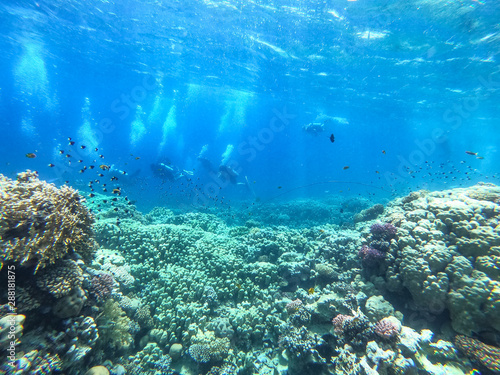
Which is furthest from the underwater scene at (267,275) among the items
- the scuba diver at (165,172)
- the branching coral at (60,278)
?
the scuba diver at (165,172)

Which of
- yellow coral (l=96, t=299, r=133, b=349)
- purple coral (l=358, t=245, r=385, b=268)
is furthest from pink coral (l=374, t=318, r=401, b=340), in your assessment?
yellow coral (l=96, t=299, r=133, b=349)

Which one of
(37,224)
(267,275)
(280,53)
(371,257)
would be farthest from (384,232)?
(280,53)

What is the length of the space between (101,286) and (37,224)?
1.78m

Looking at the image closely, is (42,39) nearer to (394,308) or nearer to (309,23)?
(309,23)

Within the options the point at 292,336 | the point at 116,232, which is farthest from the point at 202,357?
the point at 116,232

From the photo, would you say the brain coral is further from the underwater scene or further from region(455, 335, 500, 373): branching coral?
region(455, 335, 500, 373): branching coral

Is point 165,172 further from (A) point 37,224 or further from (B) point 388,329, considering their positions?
(B) point 388,329

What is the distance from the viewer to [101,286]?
177 inches

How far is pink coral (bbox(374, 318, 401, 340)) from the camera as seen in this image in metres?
4.14

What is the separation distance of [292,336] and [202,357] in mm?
2087

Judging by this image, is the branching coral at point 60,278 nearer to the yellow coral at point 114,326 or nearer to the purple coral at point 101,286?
the purple coral at point 101,286

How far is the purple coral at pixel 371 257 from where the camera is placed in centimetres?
621

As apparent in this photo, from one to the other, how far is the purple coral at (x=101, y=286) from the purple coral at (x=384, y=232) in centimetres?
734

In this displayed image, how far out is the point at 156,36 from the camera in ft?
71.3
